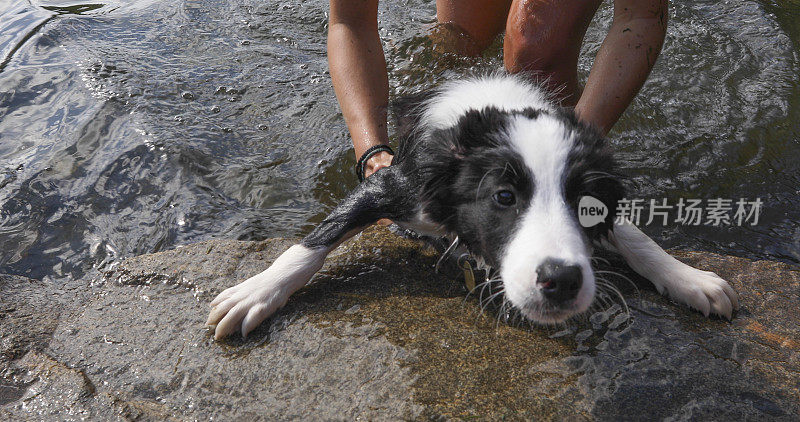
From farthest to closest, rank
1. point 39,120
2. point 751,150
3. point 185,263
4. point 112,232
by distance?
point 39,120
point 751,150
point 112,232
point 185,263

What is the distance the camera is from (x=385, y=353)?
2.21 meters

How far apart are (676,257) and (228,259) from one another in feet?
6.79

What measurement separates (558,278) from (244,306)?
1.18 m

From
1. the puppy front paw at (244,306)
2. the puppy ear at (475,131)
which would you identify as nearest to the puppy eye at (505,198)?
the puppy ear at (475,131)

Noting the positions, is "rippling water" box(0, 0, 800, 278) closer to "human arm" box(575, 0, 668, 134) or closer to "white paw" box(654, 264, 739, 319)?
"human arm" box(575, 0, 668, 134)

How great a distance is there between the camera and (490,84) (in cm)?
302

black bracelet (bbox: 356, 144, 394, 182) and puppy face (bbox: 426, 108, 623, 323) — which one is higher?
puppy face (bbox: 426, 108, 623, 323)

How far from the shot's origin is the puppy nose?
6.43ft

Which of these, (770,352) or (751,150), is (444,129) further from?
(751,150)

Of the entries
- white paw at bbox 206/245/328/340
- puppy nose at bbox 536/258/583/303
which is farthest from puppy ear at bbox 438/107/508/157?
white paw at bbox 206/245/328/340

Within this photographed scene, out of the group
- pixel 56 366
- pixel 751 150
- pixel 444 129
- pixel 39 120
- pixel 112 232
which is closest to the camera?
pixel 56 366

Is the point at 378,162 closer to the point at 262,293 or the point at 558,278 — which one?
the point at 262,293

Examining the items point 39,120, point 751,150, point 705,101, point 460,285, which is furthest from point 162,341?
point 705,101

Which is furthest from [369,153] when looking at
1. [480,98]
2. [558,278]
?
[558,278]
